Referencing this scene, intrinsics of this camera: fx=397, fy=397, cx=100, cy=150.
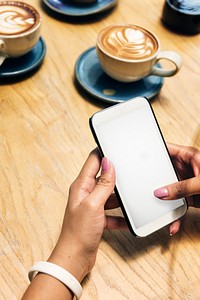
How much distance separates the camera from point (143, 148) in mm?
663

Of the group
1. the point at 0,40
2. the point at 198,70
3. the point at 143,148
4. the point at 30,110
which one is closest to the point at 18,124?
the point at 30,110

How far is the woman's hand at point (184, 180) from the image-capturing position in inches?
24.9

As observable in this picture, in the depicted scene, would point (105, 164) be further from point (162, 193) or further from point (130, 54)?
point (130, 54)

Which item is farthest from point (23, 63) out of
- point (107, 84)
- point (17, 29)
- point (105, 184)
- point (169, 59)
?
point (105, 184)

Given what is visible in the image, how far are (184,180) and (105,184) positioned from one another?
0.46ft

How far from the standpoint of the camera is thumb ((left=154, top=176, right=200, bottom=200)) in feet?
2.07

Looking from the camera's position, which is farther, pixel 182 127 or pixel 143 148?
pixel 182 127

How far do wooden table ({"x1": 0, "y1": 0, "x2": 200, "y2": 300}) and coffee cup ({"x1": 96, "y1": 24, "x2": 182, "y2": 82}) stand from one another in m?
0.07

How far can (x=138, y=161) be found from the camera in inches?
25.8

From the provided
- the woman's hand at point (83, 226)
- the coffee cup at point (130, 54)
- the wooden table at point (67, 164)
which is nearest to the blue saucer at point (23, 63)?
the wooden table at point (67, 164)

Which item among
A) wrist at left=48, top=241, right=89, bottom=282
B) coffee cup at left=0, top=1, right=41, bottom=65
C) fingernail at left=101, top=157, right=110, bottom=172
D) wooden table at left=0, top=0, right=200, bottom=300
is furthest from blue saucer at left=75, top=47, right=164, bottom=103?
wrist at left=48, top=241, right=89, bottom=282

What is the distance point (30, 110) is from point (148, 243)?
0.37 meters

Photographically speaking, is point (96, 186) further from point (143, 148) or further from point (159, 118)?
point (159, 118)

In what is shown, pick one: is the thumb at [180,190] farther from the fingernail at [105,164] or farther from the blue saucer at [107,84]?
the blue saucer at [107,84]
